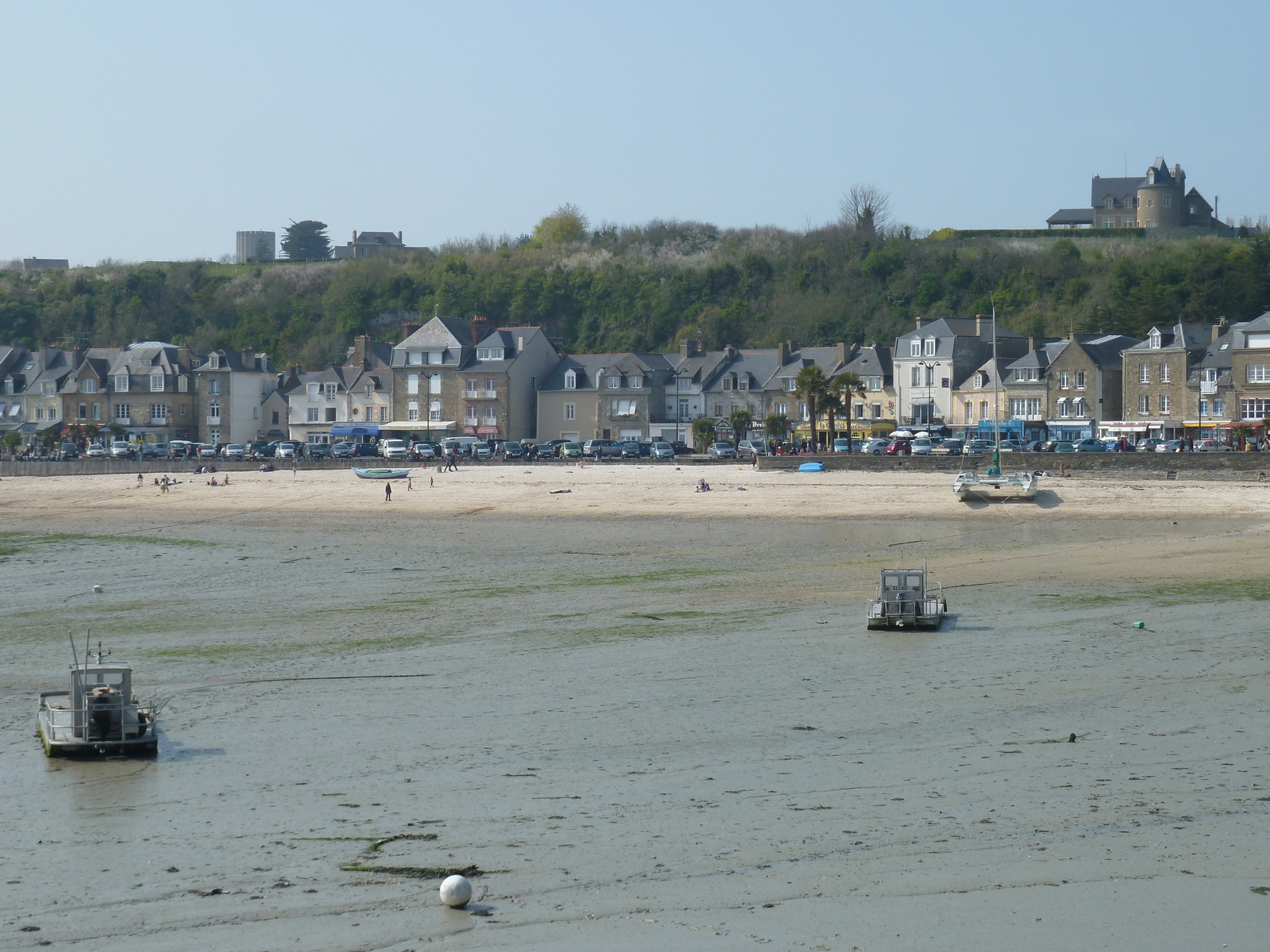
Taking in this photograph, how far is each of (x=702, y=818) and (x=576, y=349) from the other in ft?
256

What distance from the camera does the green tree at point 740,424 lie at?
199 feet

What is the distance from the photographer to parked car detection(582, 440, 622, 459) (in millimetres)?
54844

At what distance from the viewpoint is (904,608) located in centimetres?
1627

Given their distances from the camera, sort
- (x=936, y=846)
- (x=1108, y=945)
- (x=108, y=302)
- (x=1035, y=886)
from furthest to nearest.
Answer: (x=108, y=302)
(x=936, y=846)
(x=1035, y=886)
(x=1108, y=945)

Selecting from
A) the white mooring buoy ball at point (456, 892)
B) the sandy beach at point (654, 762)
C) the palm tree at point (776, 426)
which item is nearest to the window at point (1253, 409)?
the palm tree at point (776, 426)

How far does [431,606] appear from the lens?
735 inches

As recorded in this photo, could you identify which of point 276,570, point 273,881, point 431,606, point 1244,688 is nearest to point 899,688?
point 1244,688

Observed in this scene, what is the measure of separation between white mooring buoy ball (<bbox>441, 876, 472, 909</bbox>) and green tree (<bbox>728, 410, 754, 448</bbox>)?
5236 cm

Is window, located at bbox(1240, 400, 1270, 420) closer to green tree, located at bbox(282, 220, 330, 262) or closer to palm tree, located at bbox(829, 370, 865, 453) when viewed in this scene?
palm tree, located at bbox(829, 370, 865, 453)

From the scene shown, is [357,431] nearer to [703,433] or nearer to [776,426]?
[703,433]

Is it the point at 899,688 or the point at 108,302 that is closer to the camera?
the point at 899,688

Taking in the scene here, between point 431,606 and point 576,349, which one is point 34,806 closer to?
point 431,606

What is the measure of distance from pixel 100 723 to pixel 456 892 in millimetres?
4551

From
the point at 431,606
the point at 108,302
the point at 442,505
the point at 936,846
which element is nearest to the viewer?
the point at 936,846
